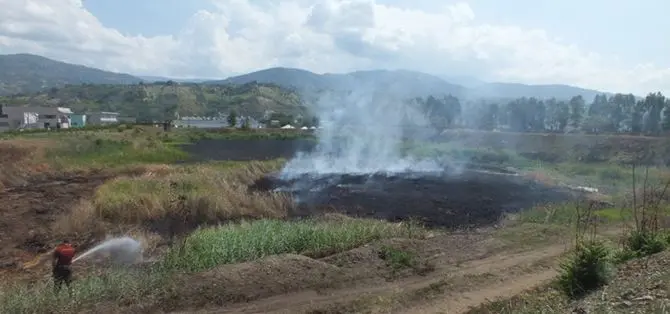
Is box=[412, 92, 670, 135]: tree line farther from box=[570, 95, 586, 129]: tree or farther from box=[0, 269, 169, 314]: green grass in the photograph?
box=[0, 269, 169, 314]: green grass

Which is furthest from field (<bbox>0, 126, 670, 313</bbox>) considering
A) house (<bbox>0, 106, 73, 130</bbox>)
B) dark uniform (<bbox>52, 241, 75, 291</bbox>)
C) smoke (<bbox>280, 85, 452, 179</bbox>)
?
house (<bbox>0, 106, 73, 130</bbox>)

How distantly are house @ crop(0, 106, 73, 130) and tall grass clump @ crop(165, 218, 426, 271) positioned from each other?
4062 inches

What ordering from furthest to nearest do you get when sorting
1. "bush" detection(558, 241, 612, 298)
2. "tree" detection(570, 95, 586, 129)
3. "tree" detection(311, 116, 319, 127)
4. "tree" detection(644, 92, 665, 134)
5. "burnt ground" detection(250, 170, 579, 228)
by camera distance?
"tree" detection(570, 95, 586, 129) → "tree" detection(644, 92, 665, 134) → "tree" detection(311, 116, 319, 127) → "burnt ground" detection(250, 170, 579, 228) → "bush" detection(558, 241, 612, 298)

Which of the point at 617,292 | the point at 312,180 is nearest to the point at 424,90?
the point at 312,180

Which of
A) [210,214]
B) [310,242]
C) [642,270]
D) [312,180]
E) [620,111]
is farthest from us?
[620,111]

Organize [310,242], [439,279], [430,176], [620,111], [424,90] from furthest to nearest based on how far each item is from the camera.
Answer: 1. [620,111]
2. [424,90]
3. [430,176]
4. [310,242]
5. [439,279]

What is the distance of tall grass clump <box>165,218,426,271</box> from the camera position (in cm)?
1652

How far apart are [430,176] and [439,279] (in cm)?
4007

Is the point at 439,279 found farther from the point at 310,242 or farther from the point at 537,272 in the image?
the point at 310,242

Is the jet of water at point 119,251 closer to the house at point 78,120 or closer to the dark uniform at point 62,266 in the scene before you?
the dark uniform at point 62,266

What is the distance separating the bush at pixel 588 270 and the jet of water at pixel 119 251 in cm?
1451

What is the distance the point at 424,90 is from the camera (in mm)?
117438

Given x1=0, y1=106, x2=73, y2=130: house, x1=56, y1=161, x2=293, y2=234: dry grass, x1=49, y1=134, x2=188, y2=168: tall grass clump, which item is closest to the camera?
x1=56, y1=161, x2=293, y2=234: dry grass

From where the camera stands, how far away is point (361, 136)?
72.8 metres
